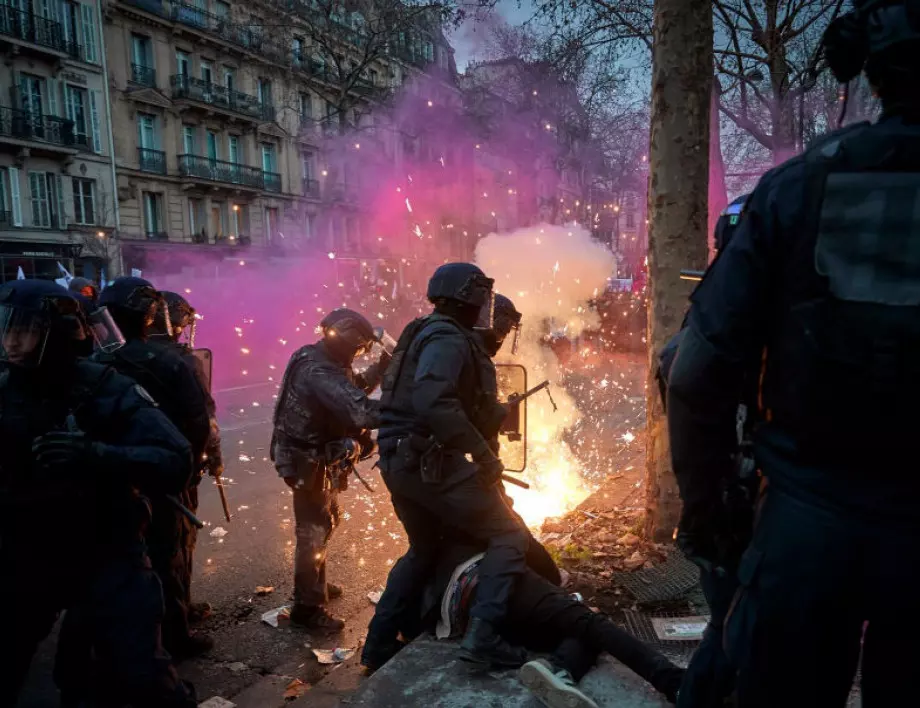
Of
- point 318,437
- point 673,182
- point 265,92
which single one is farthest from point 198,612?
point 265,92

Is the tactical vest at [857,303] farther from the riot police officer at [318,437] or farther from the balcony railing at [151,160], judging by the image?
the balcony railing at [151,160]

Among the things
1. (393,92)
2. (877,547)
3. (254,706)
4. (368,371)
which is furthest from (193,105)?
(877,547)

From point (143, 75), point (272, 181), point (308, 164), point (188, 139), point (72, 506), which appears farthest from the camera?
point (308, 164)

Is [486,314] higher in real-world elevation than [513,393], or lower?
higher

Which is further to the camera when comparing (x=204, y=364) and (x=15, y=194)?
(x=15, y=194)

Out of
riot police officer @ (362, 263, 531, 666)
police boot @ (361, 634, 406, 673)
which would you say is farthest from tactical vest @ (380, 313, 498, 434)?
police boot @ (361, 634, 406, 673)

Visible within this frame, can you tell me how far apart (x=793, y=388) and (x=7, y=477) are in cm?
274

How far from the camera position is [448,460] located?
329 centimetres

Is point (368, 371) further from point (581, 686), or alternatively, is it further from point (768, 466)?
point (768, 466)

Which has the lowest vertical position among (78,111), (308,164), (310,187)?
(310,187)

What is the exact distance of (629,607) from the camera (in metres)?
3.63

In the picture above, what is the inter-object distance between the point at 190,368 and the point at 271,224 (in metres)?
30.3

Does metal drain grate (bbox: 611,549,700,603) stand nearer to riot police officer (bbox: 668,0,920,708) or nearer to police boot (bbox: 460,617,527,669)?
police boot (bbox: 460,617,527,669)

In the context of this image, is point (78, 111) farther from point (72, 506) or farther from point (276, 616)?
point (72, 506)
